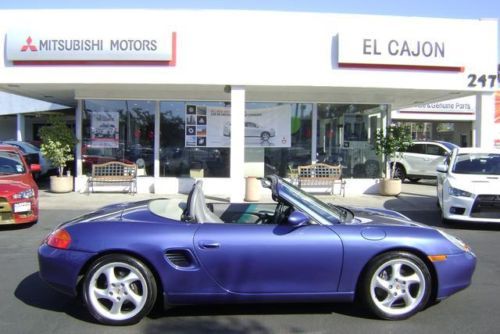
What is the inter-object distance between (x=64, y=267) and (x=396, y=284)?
9.34 feet

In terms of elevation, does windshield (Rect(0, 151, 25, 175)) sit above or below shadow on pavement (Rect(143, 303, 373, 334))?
above

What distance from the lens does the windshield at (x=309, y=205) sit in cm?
462

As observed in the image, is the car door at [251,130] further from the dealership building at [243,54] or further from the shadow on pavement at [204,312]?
the shadow on pavement at [204,312]

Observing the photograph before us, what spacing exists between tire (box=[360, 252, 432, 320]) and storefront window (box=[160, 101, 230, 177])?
10562 millimetres

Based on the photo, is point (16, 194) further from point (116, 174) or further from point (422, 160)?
point (422, 160)

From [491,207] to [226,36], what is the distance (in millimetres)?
6914

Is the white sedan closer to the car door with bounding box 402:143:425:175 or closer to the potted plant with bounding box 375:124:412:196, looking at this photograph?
the potted plant with bounding box 375:124:412:196

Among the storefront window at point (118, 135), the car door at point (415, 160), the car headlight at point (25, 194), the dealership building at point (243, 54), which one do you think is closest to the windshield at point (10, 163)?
the car headlight at point (25, 194)

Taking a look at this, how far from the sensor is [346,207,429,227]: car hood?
480cm

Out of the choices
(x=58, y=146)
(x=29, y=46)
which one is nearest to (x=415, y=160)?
(x=58, y=146)

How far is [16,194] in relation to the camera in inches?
345

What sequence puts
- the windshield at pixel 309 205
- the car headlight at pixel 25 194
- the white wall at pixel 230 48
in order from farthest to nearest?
the white wall at pixel 230 48
the car headlight at pixel 25 194
the windshield at pixel 309 205

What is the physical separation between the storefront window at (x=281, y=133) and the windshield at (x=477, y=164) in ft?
16.9

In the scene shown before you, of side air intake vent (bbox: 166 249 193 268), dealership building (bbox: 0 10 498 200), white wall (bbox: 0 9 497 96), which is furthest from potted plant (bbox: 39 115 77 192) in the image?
side air intake vent (bbox: 166 249 193 268)
